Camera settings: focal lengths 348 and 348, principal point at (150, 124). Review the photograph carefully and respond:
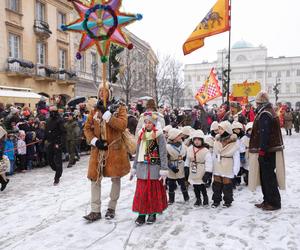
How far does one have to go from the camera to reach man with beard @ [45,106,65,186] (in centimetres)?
823

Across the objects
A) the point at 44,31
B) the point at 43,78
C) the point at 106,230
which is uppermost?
the point at 44,31

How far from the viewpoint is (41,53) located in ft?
82.7

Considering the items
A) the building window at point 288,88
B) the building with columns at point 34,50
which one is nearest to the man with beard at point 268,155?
the building with columns at point 34,50

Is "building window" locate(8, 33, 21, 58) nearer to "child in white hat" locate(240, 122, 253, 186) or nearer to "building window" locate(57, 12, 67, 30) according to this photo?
"building window" locate(57, 12, 67, 30)

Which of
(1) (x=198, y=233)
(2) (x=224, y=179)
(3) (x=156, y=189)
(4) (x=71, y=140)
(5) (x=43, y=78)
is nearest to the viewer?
(1) (x=198, y=233)

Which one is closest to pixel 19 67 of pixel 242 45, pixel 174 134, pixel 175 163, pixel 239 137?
pixel 239 137

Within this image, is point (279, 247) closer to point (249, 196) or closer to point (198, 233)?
point (198, 233)

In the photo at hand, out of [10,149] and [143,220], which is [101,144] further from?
[10,149]

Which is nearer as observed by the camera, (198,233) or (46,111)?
(198,233)

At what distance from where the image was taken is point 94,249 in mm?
4254

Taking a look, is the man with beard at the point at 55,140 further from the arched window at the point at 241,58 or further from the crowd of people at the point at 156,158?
the arched window at the point at 241,58

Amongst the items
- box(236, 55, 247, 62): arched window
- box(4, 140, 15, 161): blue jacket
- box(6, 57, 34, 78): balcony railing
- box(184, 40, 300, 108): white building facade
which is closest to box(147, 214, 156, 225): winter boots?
box(4, 140, 15, 161): blue jacket

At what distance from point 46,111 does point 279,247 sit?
10237 mm

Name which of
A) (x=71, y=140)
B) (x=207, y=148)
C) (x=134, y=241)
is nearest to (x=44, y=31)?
(x=71, y=140)
